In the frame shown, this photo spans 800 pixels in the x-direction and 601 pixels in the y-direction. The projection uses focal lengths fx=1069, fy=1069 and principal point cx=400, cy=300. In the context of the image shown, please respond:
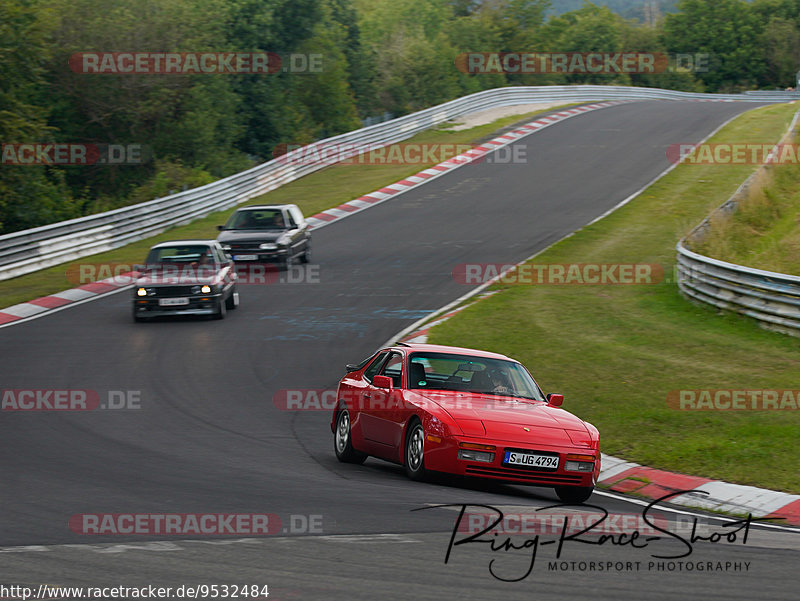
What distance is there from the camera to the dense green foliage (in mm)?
34406

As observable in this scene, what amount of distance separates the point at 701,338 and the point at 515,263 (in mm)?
9171

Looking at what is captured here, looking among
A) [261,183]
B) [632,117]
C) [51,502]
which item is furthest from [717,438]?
[632,117]

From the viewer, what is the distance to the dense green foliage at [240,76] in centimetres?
3441

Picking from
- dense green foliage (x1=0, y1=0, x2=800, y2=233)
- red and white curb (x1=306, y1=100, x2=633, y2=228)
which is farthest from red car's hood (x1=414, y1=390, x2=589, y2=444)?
dense green foliage (x1=0, y1=0, x2=800, y2=233)

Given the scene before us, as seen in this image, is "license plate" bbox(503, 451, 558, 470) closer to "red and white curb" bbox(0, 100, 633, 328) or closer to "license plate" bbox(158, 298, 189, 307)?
"license plate" bbox(158, 298, 189, 307)

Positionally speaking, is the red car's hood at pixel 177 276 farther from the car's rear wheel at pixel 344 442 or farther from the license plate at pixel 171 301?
the car's rear wheel at pixel 344 442

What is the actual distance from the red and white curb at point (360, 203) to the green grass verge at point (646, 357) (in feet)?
26.9

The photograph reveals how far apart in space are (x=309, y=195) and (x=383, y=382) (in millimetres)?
26411

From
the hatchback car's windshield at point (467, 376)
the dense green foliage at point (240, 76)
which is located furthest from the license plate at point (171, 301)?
the dense green foliage at point (240, 76)

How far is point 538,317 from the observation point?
1931 cm

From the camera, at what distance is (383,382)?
1027 centimetres

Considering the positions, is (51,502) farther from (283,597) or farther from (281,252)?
(281,252)

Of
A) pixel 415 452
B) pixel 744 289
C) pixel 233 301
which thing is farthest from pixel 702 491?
pixel 233 301

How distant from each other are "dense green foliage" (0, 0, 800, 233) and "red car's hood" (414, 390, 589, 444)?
2506 cm
